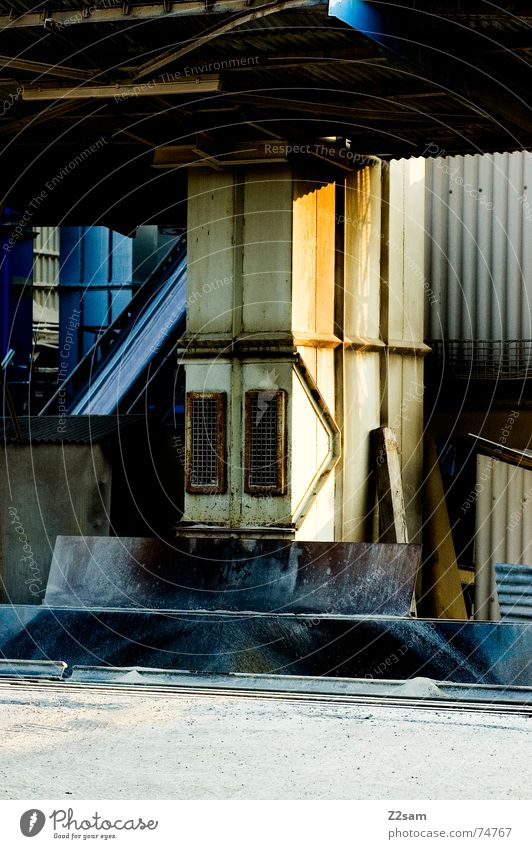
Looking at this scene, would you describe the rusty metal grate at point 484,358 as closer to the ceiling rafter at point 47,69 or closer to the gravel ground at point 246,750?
the ceiling rafter at point 47,69

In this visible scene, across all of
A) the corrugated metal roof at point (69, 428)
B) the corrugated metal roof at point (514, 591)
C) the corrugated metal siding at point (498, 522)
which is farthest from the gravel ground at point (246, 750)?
the corrugated metal siding at point (498, 522)

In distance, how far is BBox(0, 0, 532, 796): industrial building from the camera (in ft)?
35.8

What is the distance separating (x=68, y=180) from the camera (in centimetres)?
1591

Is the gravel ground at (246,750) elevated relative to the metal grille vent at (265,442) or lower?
lower

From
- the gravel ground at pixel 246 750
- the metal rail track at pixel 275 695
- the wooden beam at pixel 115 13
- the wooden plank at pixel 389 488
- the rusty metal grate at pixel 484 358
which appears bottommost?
the gravel ground at pixel 246 750

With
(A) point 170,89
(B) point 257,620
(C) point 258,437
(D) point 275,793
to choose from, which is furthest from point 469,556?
(D) point 275,793

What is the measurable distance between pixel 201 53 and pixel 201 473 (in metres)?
4.35

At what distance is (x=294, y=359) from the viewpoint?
1316cm

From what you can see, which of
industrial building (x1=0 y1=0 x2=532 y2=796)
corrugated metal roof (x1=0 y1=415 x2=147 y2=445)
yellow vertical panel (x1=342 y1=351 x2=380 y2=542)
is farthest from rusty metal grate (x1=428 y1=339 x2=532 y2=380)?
corrugated metal roof (x1=0 y1=415 x2=147 y2=445)

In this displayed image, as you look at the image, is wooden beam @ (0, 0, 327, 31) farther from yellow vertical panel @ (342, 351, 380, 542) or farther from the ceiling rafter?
yellow vertical panel @ (342, 351, 380, 542)

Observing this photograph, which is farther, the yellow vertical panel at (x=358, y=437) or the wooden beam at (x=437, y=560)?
the wooden beam at (x=437, y=560)

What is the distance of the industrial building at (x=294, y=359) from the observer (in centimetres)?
1090

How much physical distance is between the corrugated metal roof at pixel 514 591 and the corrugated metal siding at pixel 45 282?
66.7 ft

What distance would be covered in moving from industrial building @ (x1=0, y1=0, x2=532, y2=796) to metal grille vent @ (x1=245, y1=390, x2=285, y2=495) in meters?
0.03
